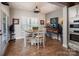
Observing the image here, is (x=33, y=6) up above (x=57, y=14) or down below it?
above

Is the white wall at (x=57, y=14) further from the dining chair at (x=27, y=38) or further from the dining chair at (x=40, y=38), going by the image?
the dining chair at (x=27, y=38)

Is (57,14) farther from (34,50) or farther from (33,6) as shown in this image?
(34,50)

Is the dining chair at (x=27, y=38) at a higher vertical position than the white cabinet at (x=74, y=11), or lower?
lower

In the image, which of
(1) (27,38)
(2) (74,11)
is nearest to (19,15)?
(1) (27,38)

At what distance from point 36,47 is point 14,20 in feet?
2.31

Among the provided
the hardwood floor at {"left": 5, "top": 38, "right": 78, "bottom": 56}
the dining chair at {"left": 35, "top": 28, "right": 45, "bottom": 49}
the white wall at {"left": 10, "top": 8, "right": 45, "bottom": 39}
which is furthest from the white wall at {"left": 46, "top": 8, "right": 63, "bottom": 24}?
the hardwood floor at {"left": 5, "top": 38, "right": 78, "bottom": 56}

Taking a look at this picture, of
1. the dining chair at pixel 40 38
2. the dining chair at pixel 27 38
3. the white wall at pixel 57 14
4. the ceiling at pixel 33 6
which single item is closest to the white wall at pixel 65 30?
the white wall at pixel 57 14

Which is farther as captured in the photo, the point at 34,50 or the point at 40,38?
the point at 40,38

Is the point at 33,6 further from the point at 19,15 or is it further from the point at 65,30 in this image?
the point at 65,30

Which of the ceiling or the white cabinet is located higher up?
the ceiling

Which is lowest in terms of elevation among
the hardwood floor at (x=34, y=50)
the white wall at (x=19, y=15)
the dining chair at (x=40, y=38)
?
the hardwood floor at (x=34, y=50)

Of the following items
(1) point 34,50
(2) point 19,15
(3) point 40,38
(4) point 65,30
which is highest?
(2) point 19,15

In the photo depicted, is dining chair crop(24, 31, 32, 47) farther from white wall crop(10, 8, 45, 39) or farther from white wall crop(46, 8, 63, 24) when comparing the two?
white wall crop(46, 8, 63, 24)

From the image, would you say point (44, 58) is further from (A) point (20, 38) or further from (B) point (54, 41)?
(A) point (20, 38)
